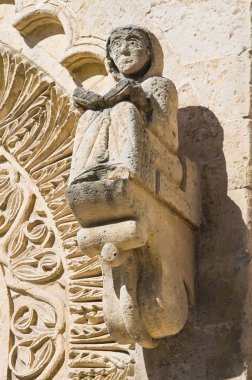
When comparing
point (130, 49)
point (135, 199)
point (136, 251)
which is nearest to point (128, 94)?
point (130, 49)

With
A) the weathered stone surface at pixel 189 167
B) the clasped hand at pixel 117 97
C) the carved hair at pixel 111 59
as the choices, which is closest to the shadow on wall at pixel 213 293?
the weathered stone surface at pixel 189 167

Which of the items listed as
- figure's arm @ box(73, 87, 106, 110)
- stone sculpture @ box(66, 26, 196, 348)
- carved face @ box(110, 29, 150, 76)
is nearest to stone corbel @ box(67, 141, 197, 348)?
stone sculpture @ box(66, 26, 196, 348)

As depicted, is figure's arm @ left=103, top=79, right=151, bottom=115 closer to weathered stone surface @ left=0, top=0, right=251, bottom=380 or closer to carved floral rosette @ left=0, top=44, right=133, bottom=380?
weathered stone surface @ left=0, top=0, right=251, bottom=380

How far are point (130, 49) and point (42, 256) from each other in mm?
1190

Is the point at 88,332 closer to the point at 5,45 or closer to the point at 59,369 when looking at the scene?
the point at 59,369

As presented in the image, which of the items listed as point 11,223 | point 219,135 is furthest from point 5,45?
point 219,135

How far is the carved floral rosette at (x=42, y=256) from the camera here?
6.02 m

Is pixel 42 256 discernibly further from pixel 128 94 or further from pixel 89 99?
pixel 128 94

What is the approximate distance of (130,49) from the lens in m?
5.64

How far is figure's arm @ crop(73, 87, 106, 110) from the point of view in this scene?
5.48m

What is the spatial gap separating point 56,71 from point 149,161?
128 centimetres

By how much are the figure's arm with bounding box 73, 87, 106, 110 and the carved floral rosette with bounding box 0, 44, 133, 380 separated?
84cm

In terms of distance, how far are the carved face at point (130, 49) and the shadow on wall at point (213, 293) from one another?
→ 382 millimetres

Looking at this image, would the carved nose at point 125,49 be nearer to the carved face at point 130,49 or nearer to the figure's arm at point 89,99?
the carved face at point 130,49
